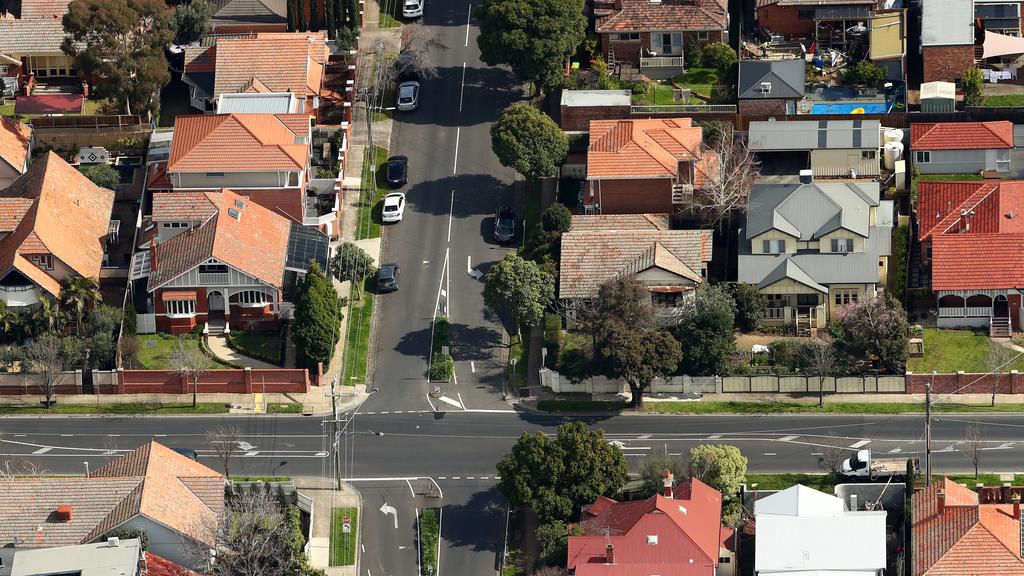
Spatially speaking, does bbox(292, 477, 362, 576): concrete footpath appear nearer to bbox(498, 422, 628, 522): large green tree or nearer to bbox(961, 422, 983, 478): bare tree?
bbox(498, 422, 628, 522): large green tree

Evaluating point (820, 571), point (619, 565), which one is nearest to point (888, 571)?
point (820, 571)

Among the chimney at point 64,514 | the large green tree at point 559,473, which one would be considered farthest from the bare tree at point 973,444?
the chimney at point 64,514

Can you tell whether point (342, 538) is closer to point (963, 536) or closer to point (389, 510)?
point (389, 510)

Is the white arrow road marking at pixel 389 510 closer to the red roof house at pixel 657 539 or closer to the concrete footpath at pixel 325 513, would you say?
the concrete footpath at pixel 325 513

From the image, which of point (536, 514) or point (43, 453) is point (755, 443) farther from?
point (43, 453)

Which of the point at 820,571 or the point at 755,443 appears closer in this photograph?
the point at 820,571
